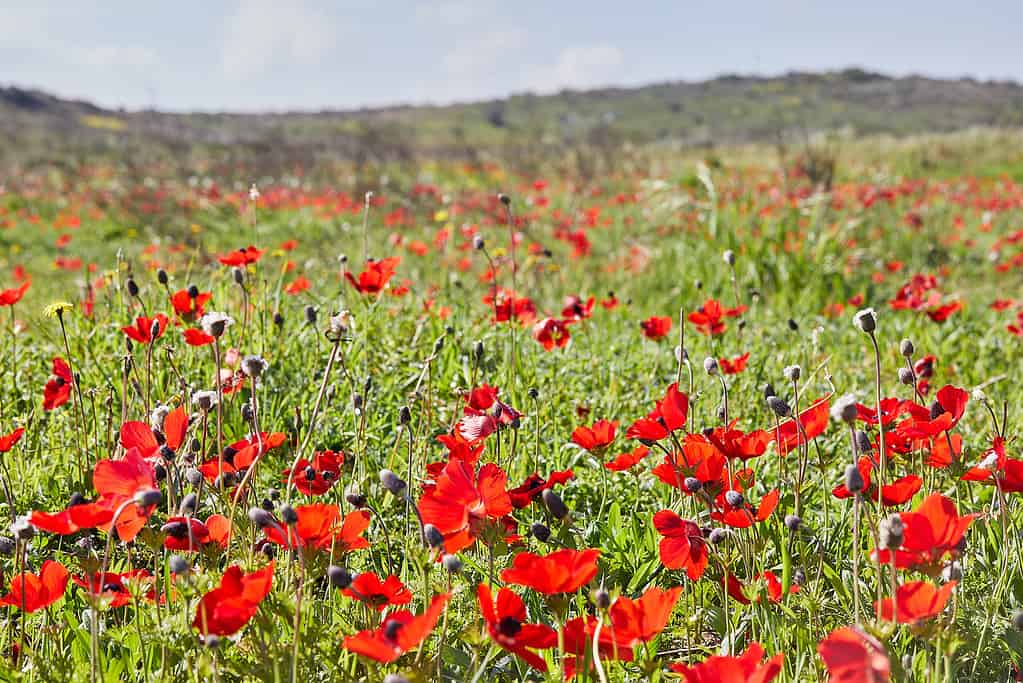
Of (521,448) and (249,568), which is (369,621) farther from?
(521,448)

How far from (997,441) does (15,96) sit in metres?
62.1

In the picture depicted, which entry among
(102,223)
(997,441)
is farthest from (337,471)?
(102,223)

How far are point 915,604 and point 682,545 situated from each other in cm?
38

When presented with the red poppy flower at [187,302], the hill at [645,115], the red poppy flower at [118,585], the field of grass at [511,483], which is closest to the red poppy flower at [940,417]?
the field of grass at [511,483]

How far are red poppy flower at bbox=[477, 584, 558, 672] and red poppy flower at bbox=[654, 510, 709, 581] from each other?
0.30m

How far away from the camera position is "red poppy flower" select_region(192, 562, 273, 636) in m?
1.06

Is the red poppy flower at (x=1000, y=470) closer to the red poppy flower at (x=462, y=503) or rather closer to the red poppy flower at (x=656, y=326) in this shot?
the red poppy flower at (x=462, y=503)

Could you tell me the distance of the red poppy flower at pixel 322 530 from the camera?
49.3 inches

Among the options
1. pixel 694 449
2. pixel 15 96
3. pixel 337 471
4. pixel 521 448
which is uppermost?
pixel 15 96

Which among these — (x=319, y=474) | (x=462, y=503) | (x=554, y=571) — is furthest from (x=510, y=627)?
(x=319, y=474)

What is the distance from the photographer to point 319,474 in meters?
1.68

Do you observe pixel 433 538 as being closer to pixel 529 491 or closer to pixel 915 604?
pixel 529 491

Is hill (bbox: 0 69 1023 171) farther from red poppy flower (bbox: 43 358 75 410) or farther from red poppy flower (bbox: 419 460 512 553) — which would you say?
red poppy flower (bbox: 419 460 512 553)

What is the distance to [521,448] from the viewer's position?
2387 millimetres
